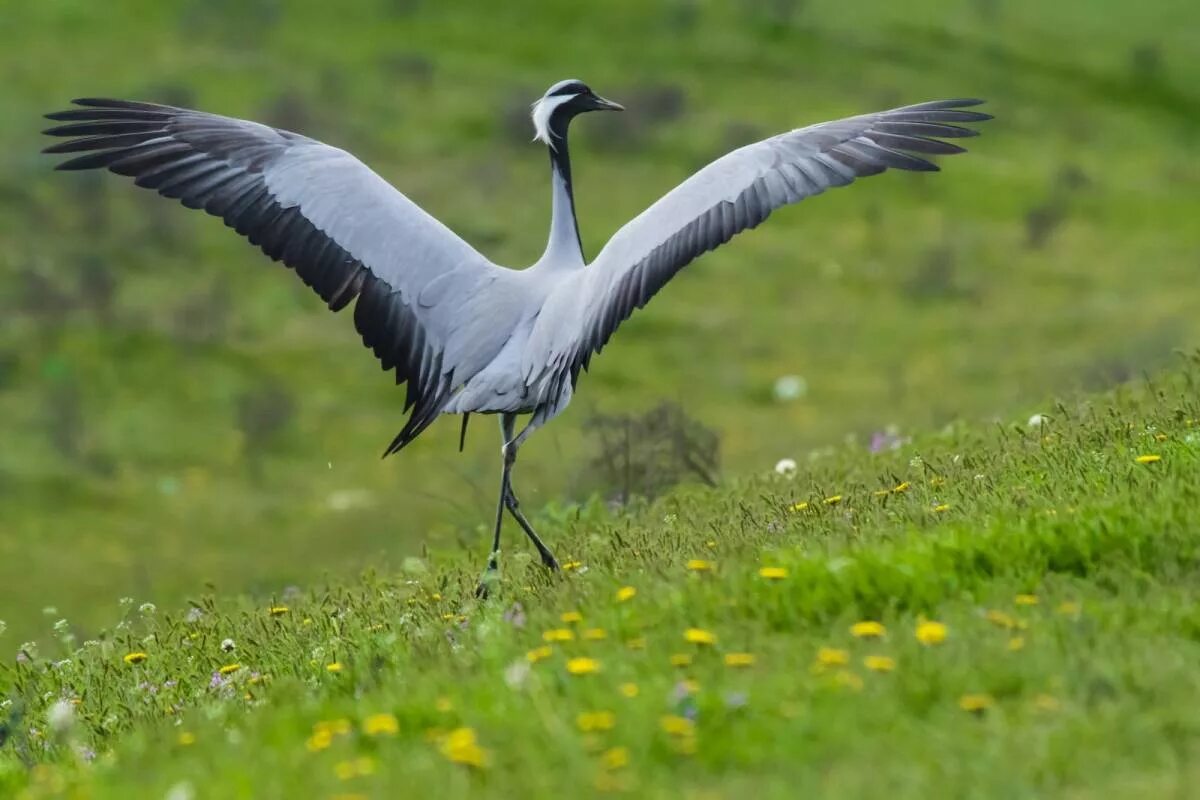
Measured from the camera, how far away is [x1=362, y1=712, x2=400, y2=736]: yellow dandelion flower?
4961 millimetres

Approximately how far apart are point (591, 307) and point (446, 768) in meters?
4.29

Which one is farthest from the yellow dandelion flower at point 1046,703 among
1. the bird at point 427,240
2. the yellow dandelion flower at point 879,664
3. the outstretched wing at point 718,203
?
the bird at point 427,240

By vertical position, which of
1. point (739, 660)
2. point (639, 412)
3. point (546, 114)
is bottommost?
point (639, 412)

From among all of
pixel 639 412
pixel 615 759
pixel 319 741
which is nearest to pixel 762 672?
pixel 615 759

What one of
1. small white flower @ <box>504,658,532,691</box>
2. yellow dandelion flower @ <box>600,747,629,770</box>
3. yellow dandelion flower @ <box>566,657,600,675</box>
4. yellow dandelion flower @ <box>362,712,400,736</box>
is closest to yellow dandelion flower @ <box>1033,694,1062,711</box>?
yellow dandelion flower @ <box>600,747,629,770</box>

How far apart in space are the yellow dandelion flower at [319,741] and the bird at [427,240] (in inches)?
144

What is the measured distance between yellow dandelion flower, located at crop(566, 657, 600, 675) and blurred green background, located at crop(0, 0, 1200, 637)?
624 centimetres

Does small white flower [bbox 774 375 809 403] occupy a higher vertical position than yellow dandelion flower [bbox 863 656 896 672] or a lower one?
lower

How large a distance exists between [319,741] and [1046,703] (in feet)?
7.12

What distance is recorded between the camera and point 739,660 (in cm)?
517

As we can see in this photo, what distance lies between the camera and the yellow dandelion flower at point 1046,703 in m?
4.67

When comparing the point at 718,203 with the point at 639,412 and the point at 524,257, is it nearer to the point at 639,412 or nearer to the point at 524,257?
the point at 639,412

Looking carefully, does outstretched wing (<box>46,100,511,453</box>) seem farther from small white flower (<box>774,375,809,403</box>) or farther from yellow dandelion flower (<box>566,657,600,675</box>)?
small white flower (<box>774,375,809,403</box>)

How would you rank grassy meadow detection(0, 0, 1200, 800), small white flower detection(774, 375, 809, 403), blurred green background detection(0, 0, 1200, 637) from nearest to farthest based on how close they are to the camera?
grassy meadow detection(0, 0, 1200, 800), blurred green background detection(0, 0, 1200, 637), small white flower detection(774, 375, 809, 403)
